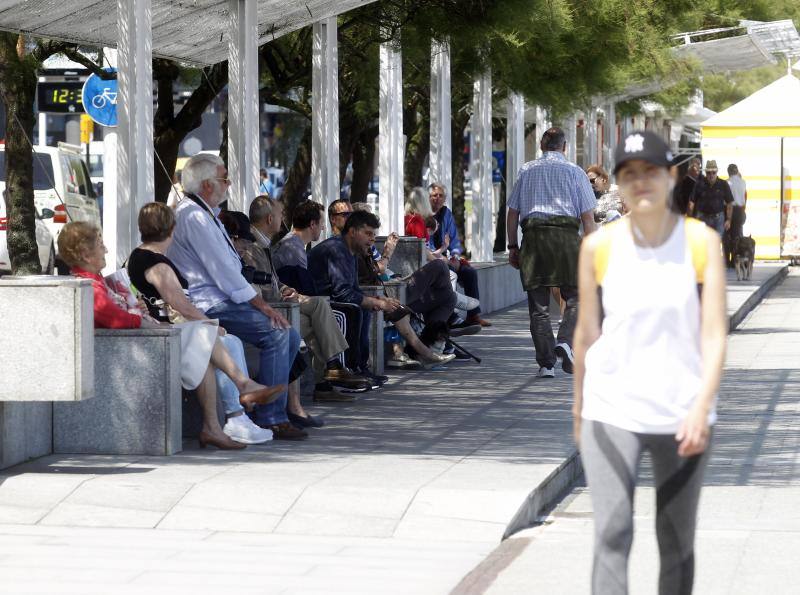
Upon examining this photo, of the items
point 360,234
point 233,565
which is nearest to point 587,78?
point 360,234

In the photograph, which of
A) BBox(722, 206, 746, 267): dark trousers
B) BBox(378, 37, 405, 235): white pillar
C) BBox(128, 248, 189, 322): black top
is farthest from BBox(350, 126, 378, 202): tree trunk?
BBox(128, 248, 189, 322): black top

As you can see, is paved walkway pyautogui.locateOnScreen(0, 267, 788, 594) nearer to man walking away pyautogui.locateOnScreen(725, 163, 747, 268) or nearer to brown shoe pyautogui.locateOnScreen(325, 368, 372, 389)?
brown shoe pyautogui.locateOnScreen(325, 368, 372, 389)

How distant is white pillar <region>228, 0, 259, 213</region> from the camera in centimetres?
1277

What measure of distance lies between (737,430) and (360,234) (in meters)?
3.12

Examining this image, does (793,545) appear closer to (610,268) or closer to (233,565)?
(233,565)

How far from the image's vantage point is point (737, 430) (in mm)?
10945

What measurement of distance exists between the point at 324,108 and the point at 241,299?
6.52m

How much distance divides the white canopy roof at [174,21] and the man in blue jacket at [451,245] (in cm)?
413

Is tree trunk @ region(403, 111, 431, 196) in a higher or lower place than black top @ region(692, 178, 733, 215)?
higher

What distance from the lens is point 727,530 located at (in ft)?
24.5

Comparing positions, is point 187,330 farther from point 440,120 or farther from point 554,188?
point 440,120

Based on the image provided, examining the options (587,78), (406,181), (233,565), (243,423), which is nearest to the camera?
(233,565)

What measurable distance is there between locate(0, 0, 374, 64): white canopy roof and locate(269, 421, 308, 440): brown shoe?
2.70m

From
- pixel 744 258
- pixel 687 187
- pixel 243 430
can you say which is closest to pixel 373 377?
pixel 243 430
